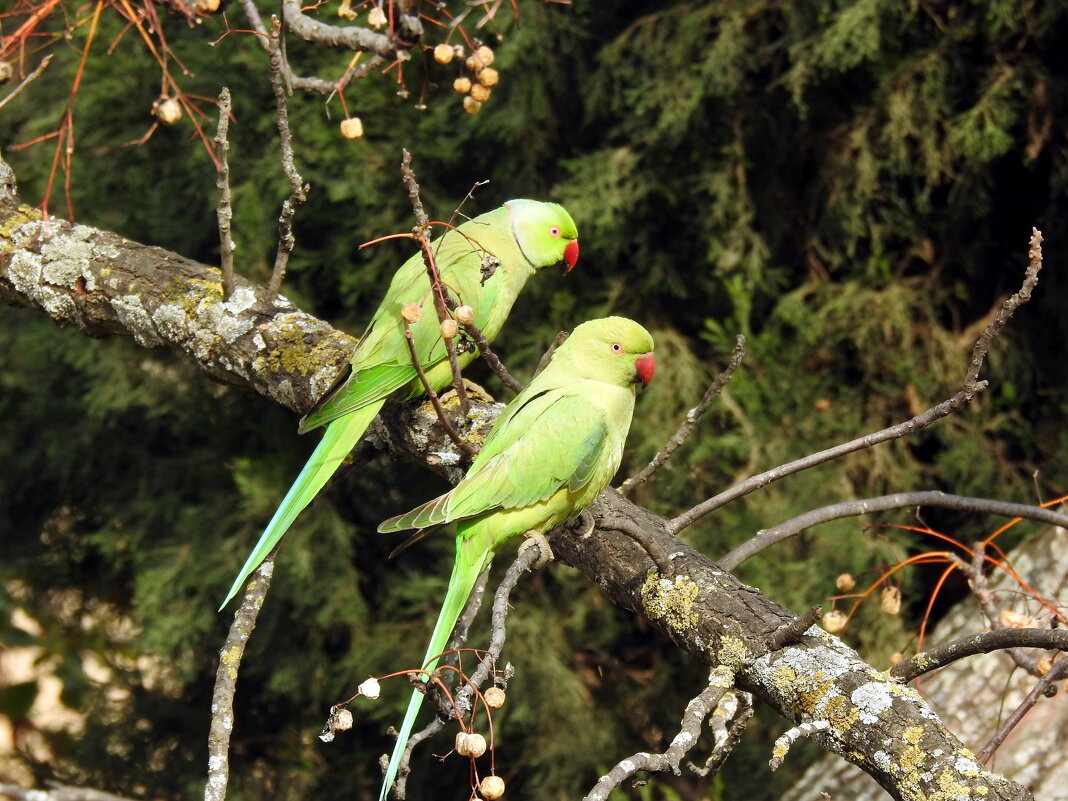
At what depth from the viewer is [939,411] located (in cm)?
188

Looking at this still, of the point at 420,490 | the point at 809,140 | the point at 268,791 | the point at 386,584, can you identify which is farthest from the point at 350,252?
the point at 268,791

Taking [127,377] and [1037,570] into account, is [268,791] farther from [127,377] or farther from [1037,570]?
[1037,570]

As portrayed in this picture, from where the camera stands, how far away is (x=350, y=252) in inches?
154

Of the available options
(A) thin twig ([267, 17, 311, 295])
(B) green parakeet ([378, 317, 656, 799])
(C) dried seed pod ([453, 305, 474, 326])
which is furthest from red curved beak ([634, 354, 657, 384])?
(A) thin twig ([267, 17, 311, 295])

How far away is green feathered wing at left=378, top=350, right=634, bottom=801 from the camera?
2088mm

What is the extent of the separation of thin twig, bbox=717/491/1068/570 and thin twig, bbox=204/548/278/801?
3.14 feet

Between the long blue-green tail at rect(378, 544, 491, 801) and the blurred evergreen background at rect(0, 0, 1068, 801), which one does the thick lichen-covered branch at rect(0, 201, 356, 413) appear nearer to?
the long blue-green tail at rect(378, 544, 491, 801)

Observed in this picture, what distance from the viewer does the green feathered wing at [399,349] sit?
2297mm

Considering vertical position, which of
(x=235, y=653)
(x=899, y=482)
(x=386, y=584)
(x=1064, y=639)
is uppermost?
(x=1064, y=639)

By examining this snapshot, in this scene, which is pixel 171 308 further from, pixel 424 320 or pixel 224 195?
pixel 424 320

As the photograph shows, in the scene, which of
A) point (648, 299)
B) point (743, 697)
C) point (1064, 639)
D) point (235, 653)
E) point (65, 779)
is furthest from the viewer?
point (65, 779)

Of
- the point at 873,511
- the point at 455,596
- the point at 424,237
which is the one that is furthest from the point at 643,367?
the point at 424,237

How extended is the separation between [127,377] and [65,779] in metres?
1.74

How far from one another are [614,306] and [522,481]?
5.79ft
